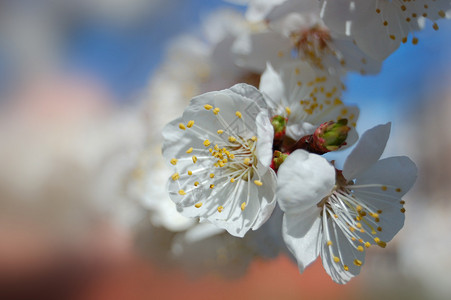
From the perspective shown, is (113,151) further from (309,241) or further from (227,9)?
(309,241)

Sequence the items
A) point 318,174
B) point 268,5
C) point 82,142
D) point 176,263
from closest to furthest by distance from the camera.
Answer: point 318,174, point 268,5, point 176,263, point 82,142

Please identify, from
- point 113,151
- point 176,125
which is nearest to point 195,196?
point 176,125

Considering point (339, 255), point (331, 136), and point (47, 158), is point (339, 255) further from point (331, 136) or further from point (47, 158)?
point (47, 158)

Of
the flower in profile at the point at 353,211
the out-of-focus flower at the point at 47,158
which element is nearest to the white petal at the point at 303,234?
the flower in profile at the point at 353,211

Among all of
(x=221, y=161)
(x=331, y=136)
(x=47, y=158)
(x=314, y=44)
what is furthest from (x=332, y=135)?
(x=47, y=158)

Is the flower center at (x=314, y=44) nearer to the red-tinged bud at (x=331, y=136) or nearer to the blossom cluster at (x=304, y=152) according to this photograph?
the blossom cluster at (x=304, y=152)

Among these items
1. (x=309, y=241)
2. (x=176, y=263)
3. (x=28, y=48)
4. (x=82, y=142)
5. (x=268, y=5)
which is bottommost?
(x=309, y=241)
